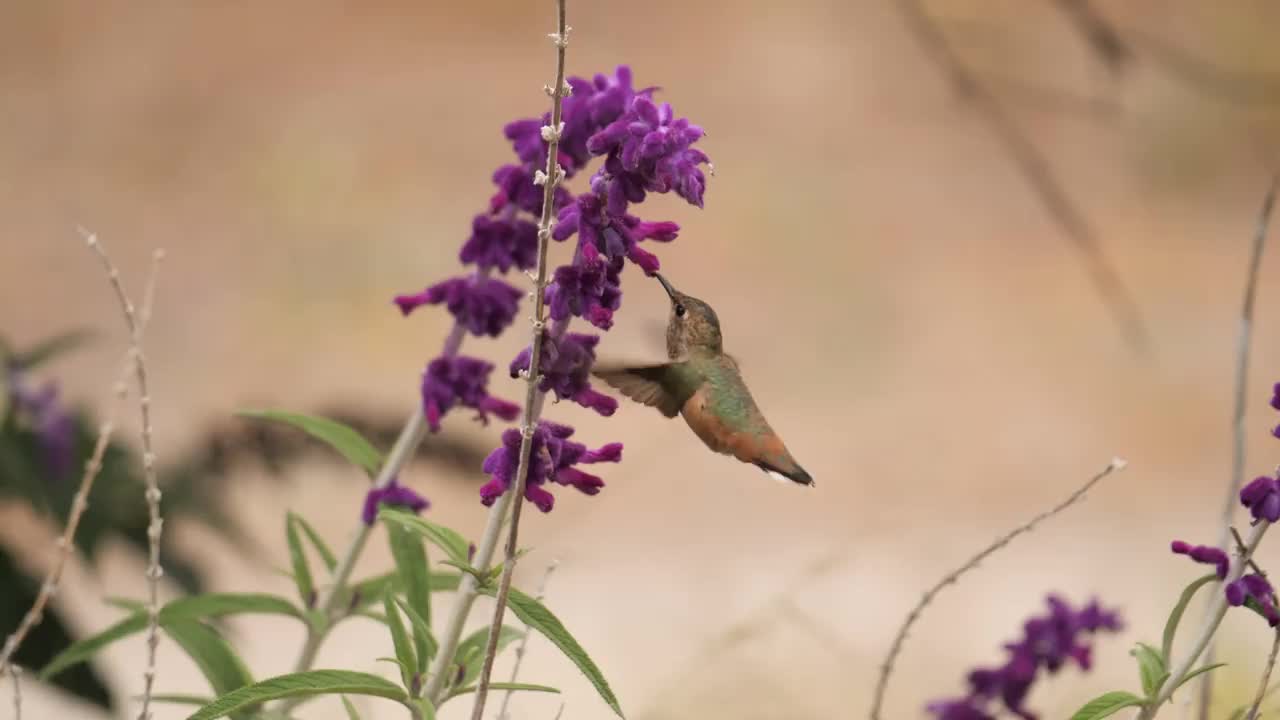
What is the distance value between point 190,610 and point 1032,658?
2.08ft

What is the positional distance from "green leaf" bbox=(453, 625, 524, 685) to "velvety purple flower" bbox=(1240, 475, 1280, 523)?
1.45 feet

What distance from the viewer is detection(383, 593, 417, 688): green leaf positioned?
2.70 feet

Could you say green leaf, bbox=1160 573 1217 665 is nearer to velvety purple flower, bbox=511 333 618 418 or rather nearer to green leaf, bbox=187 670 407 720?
velvety purple flower, bbox=511 333 618 418

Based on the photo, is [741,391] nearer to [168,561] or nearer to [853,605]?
[168,561]

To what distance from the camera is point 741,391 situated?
975 mm

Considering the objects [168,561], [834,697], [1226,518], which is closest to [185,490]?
[168,561]

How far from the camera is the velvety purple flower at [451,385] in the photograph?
0.94 m

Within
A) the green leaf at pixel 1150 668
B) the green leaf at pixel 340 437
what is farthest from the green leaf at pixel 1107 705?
the green leaf at pixel 340 437

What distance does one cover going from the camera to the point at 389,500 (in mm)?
979

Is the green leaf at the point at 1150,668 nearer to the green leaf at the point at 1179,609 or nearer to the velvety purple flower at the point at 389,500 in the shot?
the green leaf at the point at 1179,609

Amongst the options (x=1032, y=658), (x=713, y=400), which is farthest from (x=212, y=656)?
(x=1032, y=658)

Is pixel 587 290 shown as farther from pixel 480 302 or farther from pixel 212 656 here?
pixel 212 656

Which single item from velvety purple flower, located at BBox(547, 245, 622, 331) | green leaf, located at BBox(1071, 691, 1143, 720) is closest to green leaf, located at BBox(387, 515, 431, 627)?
velvety purple flower, located at BBox(547, 245, 622, 331)

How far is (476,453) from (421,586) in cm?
49
